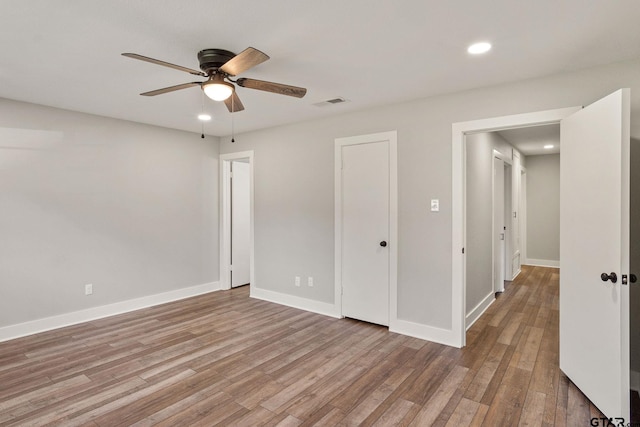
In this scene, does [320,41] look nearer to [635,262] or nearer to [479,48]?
[479,48]

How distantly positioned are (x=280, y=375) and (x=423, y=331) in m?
1.59

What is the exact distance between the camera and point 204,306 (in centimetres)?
479

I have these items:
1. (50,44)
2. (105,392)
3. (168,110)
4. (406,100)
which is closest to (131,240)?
(168,110)

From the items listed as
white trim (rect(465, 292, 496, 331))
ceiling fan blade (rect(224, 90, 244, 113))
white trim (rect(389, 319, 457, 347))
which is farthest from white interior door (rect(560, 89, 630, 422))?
ceiling fan blade (rect(224, 90, 244, 113))

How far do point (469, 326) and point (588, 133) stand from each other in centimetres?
238

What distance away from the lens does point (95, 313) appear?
14.0 ft

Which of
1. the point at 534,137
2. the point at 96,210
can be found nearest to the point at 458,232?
the point at 534,137

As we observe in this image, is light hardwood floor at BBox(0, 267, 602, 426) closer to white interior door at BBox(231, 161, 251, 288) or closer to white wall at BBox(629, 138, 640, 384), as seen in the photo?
white wall at BBox(629, 138, 640, 384)

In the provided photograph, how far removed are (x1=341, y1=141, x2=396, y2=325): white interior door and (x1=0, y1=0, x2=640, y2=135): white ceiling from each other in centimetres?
86

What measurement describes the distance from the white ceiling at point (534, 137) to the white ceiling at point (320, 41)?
2258 mm

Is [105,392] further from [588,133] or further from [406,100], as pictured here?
[588,133]

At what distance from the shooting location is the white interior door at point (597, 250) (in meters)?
2.11

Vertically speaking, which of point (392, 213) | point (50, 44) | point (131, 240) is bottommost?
point (131, 240)

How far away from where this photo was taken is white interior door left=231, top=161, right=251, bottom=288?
5777 mm
